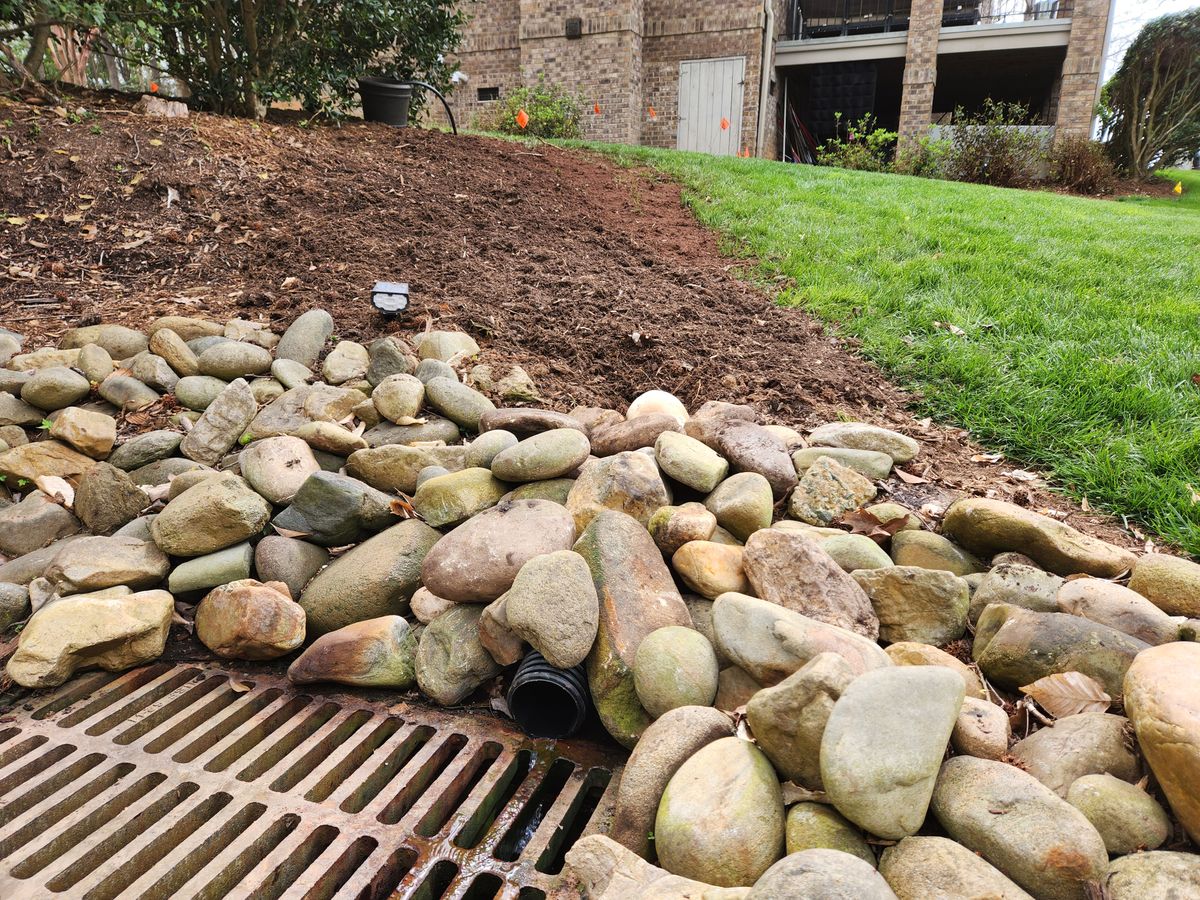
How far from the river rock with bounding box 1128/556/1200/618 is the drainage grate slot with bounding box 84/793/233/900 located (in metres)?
2.28

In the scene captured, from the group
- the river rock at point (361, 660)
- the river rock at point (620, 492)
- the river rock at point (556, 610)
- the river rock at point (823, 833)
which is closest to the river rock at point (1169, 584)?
the river rock at point (823, 833)

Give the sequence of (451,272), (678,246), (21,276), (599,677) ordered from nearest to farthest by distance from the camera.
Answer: (599,677) → (21,276) → (451,272) → (678,246)

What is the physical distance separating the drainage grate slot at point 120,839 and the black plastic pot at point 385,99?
252 inches

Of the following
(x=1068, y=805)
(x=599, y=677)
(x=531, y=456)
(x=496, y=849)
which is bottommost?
(x=496, y=849)

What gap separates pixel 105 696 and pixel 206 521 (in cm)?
53

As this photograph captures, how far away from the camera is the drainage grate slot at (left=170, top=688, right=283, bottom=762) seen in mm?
1683

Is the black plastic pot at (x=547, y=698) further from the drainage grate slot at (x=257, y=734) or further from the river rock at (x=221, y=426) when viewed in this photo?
the river rock at (x=221, y=426)

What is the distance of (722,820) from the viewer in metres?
1.29

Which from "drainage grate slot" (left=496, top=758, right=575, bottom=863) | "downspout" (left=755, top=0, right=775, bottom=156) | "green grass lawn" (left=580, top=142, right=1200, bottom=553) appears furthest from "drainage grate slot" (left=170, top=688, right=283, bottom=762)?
"downspout" (left=755, top=0, right=775, bottom=156)

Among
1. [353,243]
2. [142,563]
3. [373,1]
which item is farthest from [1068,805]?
[373,1]

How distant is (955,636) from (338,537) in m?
1.82

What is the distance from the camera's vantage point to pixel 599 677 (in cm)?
174

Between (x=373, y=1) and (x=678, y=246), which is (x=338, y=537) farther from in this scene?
(x=373, y=1)

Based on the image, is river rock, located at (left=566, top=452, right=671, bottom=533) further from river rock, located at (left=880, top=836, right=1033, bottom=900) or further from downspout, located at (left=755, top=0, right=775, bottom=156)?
downspout, located at (left=755, top=0, right=775, bottom=156)
